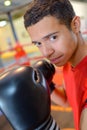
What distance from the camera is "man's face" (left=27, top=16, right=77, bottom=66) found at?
735 millimetres

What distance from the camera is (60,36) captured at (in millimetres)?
749

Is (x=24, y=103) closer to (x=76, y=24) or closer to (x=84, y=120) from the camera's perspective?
(x=84, y=120)

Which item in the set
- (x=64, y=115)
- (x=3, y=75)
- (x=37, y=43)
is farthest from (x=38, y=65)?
→ (x=64, y=115)

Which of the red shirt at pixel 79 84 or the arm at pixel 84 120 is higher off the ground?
the red shirt at pixel 79 84

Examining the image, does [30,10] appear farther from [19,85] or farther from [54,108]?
[54,108]

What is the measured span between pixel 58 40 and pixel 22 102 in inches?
9.7

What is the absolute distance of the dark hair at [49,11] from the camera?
29.7 inches

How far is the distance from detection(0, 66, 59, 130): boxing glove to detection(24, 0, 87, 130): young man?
0.13 m

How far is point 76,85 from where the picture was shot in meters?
0.77

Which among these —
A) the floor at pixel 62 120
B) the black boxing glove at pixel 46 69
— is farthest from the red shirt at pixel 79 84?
the floor at pixel 62 120

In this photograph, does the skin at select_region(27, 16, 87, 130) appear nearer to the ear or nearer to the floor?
the ear

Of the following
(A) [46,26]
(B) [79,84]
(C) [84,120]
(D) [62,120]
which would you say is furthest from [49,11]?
(D) [62,120]

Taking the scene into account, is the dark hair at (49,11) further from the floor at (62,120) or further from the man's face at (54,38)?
the floor at (62,120)

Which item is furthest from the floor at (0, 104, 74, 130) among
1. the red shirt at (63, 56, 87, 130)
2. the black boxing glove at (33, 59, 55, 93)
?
the red shirt at (63, 56, 87, 130)
